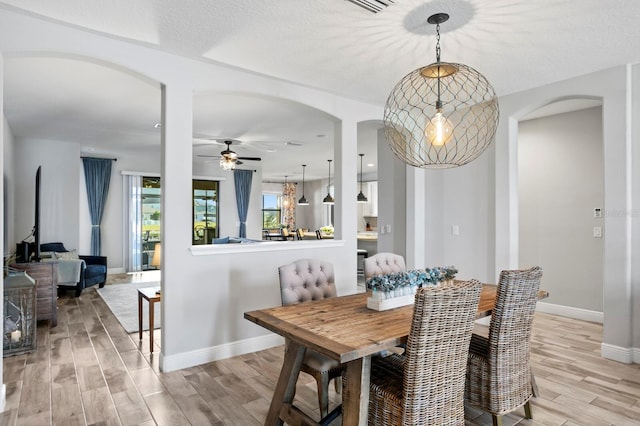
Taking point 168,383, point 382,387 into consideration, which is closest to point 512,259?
point 382,387

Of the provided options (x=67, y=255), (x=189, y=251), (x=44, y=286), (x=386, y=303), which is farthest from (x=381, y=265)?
(x=67, y=255)

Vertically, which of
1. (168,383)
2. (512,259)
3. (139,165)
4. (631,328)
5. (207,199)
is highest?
(139,165)

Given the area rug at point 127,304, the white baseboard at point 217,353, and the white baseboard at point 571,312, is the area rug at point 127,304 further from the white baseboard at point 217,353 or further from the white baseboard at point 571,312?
the white baseboard at point 571,312

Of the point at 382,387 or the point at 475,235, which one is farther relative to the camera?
the point at 475,235

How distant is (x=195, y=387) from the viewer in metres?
2.85

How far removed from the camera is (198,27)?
2.73m

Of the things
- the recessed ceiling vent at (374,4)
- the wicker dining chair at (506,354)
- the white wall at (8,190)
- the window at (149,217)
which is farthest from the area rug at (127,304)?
the recessed ceiling vent at (374,4)

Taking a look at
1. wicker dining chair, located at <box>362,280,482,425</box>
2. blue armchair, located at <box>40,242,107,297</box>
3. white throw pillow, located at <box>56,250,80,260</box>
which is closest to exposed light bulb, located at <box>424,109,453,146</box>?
wicker dining chair, located at <box>362,280,482,425</box>

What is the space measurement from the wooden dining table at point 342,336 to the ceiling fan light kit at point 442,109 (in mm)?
1024

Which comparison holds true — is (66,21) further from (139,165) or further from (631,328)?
(139,165)

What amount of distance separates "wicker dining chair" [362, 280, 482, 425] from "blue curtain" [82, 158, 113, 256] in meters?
7.95

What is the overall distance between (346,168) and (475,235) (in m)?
1.80

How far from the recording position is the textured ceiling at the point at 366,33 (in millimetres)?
2463

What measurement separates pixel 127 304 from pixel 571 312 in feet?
19.7
